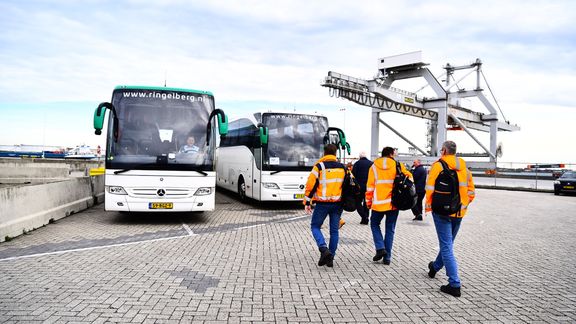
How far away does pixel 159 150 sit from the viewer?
388 inches

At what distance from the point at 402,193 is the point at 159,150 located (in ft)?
18.8

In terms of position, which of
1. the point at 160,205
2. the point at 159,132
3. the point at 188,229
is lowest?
the point at 188,229

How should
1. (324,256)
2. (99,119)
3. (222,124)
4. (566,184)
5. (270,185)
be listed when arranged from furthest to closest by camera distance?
(566,184)
(270,185)
(222,124)
(99,119)
(324,256)

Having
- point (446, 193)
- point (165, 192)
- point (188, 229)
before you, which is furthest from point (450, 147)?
point (165, 192)

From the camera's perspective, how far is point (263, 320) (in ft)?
13.8

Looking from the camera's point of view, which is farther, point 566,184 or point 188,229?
point 566,184

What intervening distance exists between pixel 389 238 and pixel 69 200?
8.39 meters

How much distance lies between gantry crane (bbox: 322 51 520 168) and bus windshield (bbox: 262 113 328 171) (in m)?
20.3

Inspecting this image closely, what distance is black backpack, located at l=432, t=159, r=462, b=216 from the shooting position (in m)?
5.20

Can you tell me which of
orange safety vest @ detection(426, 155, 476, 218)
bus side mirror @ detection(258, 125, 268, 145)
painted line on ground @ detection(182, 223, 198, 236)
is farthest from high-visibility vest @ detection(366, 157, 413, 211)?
bus side mirror @ detection(258, 125, 268, 145)

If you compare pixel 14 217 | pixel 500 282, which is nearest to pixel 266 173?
pixel 14 217

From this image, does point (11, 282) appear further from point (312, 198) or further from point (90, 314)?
point (312, 198)

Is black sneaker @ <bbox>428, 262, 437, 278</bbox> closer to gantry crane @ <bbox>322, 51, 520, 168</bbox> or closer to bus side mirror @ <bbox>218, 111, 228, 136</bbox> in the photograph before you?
bus side mirror @ <bbox>218, 111, 228, 136</bbox>

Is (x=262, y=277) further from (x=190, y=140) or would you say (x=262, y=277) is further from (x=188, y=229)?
(x=190, y=140)
